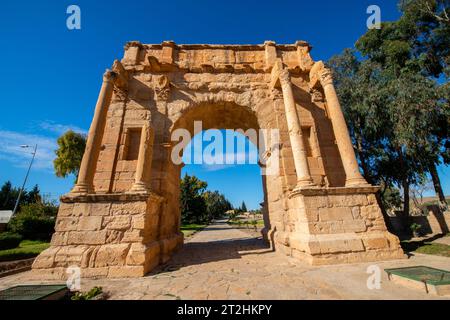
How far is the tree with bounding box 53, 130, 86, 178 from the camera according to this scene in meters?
24.5

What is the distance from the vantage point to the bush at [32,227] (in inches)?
523

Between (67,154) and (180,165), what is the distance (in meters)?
23.3

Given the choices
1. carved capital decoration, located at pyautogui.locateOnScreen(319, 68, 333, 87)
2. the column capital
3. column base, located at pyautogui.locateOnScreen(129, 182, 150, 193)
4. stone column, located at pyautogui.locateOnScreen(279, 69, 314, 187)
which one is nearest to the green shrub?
column base, located at pyautogui.locateOnScreen(129, 182, 150, 193)

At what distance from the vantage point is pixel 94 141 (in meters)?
6.16

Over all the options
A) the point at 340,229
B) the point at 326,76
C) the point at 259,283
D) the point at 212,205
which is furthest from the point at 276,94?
the point at 212,205

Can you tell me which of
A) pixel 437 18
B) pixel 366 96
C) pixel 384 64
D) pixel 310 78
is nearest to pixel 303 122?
pixel 310 78

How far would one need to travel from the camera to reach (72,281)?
14.0 feet

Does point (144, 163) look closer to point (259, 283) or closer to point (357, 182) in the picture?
point (259, 283)

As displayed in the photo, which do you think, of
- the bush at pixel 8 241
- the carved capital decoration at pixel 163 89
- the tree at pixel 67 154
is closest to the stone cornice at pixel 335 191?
the carved capital decoration at pixel 163 89

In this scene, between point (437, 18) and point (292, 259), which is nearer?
point (292, 259)

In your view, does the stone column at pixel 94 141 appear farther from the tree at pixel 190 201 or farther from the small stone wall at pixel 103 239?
the tree at pixel 190 201

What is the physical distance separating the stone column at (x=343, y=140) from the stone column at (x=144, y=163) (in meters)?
5.93
